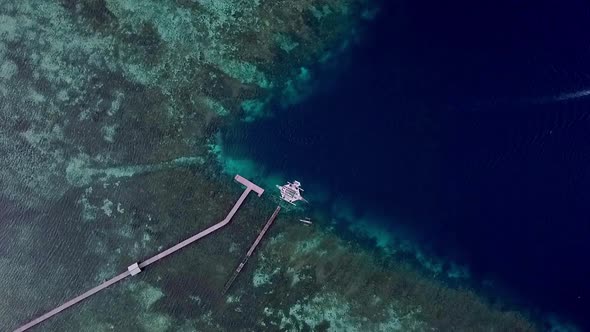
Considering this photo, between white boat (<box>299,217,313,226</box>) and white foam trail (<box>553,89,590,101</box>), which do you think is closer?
white foam trail (<box>553,89,590,101</box>)

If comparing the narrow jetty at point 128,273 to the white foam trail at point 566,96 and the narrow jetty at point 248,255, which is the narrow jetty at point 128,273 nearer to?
the narrow jetty at point 248,255

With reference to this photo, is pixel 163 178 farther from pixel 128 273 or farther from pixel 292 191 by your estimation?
pixel 292 191

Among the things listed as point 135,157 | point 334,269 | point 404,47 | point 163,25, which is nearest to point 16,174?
point 135,157

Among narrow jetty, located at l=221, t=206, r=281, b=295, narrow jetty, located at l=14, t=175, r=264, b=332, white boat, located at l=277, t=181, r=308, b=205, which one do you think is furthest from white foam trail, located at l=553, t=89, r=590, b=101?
narrow jetty, located at l=14, t=175, r=264, b=332

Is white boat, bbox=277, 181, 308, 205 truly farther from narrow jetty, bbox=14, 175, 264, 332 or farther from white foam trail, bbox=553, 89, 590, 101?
white foam trail, bbox=553, 89, 590, 101

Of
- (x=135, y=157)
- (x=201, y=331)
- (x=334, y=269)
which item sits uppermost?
(x=135, y=157)

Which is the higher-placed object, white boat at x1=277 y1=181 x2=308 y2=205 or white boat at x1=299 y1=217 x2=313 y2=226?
white boat at x1=277 y1=181 x2=308 y2=205

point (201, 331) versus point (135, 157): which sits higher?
point (135, 157)

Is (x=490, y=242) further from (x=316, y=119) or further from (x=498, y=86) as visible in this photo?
(x=316, y=119)

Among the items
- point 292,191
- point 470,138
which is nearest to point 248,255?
point 292,191
